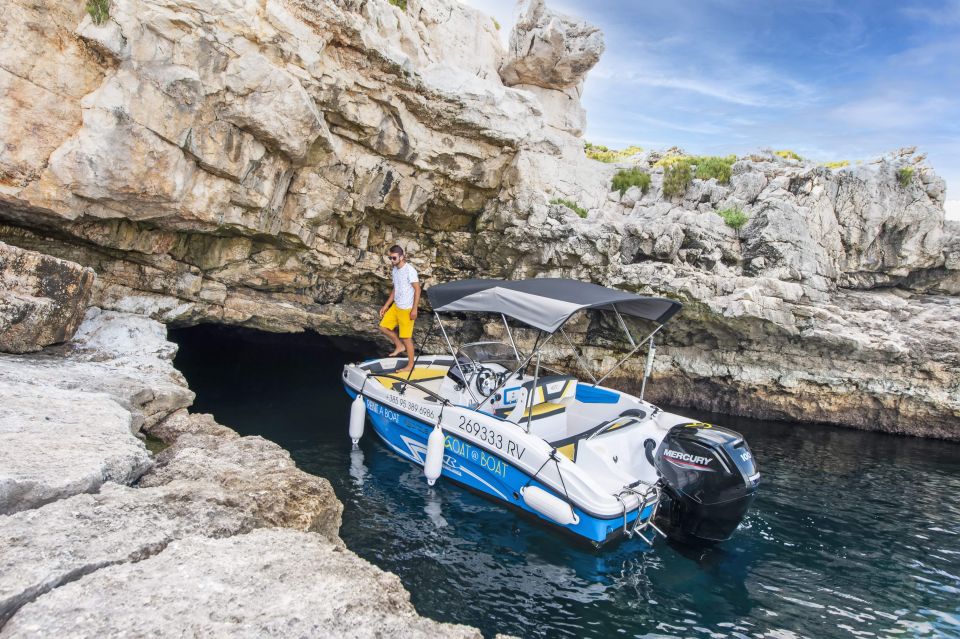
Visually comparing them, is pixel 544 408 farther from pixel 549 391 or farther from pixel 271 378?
pixel 271 378

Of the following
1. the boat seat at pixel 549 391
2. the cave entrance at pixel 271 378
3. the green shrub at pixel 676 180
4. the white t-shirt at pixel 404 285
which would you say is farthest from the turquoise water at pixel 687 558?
the green shrub at pixel 676 180

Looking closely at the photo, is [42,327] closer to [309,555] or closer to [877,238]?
[309,555]

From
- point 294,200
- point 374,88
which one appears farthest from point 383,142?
point 294,200

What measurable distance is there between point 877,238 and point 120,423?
17.1m

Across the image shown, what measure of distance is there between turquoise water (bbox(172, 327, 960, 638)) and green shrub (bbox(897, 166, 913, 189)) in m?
7.79

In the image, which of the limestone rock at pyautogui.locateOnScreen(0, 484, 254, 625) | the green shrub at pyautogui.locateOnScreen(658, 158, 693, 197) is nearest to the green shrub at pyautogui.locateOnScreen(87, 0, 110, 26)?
the limestone rock at pyautogui.locateOnScreen(0, 484, 254, 625)

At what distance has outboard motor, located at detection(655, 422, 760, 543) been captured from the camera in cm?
575

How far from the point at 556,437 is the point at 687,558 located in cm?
299

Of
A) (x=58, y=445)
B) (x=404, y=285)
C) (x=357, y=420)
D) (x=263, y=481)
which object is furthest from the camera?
(x=404, y=285)

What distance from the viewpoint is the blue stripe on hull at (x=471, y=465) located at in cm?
606

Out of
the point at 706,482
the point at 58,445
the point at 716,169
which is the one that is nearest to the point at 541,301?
the point at 706,482

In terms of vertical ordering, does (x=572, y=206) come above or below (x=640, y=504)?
above

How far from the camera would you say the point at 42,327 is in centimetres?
719

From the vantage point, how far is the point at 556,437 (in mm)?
8672
